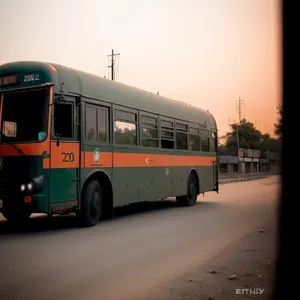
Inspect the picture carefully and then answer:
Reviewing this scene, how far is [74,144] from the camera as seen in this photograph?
9.84 m

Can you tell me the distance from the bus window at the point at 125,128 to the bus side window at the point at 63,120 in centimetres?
186

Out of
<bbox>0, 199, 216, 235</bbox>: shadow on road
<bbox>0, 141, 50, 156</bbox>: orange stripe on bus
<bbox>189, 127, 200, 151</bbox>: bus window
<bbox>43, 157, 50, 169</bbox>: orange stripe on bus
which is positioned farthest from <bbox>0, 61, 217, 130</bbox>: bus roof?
<bbox>0, 199, 216, 235</bbox>: shadow on road

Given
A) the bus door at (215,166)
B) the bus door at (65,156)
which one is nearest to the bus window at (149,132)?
the bus door at (65,156)

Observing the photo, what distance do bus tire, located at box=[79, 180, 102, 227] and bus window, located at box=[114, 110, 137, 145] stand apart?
1.47 m

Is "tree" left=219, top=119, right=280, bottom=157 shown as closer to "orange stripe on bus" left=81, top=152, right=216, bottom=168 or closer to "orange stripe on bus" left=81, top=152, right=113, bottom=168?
"orange stripe on bus" left=81, top=152, right=216, bottom=168

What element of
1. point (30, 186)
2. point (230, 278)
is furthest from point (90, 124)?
point (230, 278)

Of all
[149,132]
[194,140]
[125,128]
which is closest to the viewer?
[125,128]

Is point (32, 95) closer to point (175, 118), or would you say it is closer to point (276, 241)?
point (276, 241)

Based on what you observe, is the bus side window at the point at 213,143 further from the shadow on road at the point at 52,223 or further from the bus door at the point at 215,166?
the shadow on road at the point at 52,223

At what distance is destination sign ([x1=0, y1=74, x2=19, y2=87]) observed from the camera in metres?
9.68

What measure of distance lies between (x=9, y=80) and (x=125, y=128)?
3.30m

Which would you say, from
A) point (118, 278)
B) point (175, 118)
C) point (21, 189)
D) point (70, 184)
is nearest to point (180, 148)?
point (175, 118)

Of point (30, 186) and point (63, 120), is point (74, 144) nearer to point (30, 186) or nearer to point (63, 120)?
point (63, 120)

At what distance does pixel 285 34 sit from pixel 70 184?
235 inches
